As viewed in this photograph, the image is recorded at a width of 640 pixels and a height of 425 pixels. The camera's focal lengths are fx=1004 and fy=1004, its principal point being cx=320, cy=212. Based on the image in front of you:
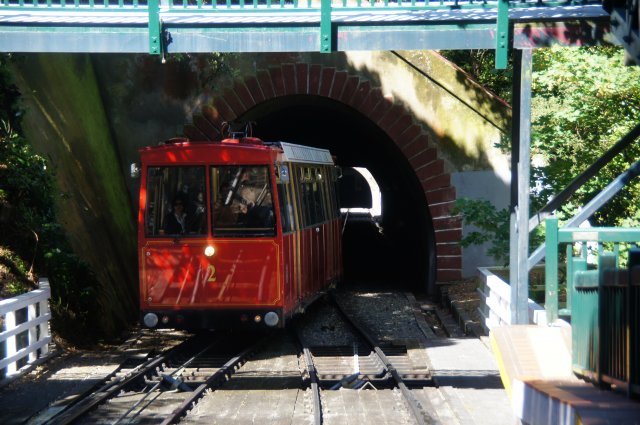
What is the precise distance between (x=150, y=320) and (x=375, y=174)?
21760 millimetres

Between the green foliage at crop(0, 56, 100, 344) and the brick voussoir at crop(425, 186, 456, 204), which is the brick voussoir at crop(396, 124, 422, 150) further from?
the green foliage at crop(0, 56, 100, 344)

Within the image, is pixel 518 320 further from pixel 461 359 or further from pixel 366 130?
pixel 366 130

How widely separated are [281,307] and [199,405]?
2809 millimetres

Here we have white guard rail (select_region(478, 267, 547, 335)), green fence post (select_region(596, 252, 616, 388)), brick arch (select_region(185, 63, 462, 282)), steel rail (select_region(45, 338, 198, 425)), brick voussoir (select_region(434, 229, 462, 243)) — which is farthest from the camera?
brick voussoir (select_region(434, 229, 462, 243))

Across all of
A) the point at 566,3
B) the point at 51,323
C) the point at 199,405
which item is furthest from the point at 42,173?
the point at 566,3

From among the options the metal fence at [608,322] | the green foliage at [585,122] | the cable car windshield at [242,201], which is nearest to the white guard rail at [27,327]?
the cable car windshield at [242,201]

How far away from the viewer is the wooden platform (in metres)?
5.83

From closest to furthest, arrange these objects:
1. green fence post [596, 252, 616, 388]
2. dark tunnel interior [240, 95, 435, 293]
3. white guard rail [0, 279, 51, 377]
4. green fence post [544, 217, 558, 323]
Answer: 1. green fence post [596, 252, 616, 388]
2. green fence post [544, 217, 558, 323]
3. white guard rail [0, 279, 51, 377]
4. dark tunnel interior [240, 95, 435, 293]

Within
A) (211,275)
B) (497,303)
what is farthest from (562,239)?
(211,275)

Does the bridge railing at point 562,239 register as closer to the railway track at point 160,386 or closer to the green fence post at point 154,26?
the railway track at point 160,386

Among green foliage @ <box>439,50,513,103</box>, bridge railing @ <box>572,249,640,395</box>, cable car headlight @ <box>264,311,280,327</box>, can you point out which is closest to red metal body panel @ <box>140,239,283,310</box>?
cable car headlight @ <box>264,311,280,327</box>

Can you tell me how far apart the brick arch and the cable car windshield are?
5.45 meters

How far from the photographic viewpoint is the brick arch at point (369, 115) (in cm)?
1870

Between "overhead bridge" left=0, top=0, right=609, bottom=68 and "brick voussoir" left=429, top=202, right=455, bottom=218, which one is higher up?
"overhead bridge" left=0, top=0, right=609, bottom=68
